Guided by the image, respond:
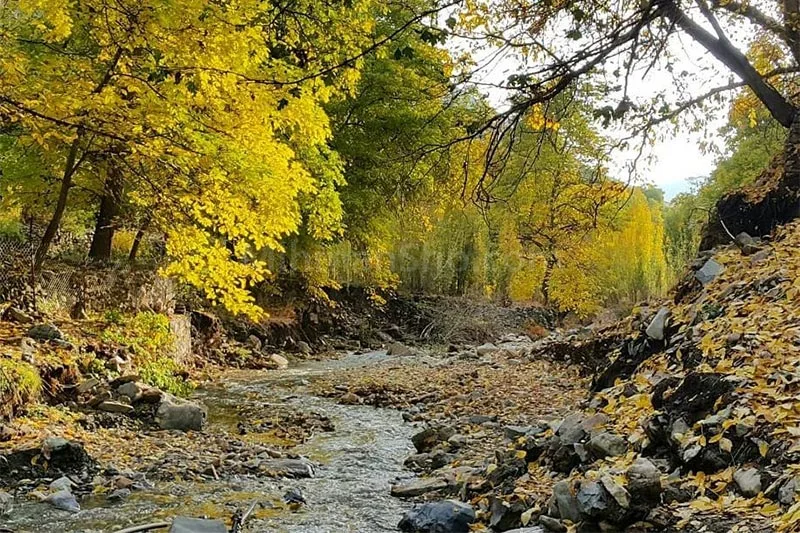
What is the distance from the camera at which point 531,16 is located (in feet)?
12.5

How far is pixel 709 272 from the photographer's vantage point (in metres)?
Answer: 6.76

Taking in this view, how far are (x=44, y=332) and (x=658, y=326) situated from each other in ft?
22.7

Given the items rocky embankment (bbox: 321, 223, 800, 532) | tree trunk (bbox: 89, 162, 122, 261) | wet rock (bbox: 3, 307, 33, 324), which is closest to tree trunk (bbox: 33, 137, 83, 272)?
wet rock (bbox: 3, 307, 33, 324)

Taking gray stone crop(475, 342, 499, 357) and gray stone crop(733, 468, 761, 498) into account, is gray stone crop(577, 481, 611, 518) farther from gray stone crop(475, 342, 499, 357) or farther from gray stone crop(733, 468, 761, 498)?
gray stone crop(475, 342, 499, 357)

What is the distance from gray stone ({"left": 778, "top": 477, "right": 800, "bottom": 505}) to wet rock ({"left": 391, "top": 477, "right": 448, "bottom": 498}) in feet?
8.28

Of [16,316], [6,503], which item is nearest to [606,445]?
[6,503]

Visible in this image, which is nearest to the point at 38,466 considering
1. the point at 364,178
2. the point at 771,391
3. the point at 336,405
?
the point at 336,405

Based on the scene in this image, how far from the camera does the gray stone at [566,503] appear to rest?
353 centimetres

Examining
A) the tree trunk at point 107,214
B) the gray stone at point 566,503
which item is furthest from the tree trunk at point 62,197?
the gray stone at point 566,503

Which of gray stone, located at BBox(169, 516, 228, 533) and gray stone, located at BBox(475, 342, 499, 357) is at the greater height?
gray stone, located at BBox(475, 342, 499, 357)

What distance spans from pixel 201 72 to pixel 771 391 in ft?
17.3

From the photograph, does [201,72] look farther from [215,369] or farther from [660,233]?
[660,233]

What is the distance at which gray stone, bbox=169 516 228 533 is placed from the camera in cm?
394

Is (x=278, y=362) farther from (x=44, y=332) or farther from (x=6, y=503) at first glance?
(x=6, y=503)
